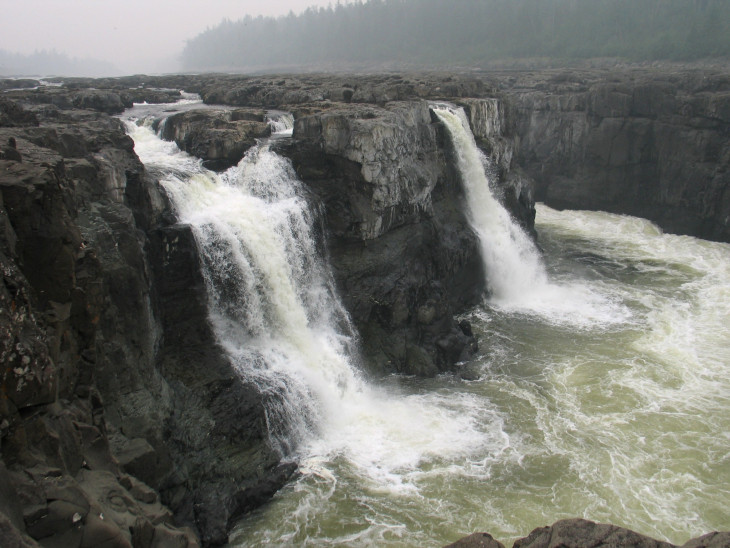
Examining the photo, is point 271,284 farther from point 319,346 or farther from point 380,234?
point 380,234

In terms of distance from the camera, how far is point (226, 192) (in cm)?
2209

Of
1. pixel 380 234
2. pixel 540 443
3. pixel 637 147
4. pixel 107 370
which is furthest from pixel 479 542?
pixel 637 147

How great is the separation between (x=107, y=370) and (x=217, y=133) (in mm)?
12710

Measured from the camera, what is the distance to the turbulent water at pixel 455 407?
52.0 ft

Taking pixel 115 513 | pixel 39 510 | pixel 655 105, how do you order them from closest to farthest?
1. pixel 39 510
2. pixel 115 513
3. pixel 655 105

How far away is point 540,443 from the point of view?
741 inches

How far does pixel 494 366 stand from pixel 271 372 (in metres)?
9.73

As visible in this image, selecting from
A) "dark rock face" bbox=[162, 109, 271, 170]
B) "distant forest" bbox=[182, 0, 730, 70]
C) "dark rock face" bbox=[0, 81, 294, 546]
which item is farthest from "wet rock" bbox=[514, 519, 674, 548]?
"distant forest" bbox=[182, 0, 730, 70]

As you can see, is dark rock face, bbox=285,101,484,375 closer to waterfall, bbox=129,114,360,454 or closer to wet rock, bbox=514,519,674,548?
waterfall, bbox=129,114,360,454

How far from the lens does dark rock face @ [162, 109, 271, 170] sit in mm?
23922

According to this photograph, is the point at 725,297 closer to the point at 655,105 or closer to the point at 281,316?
the point at 655,105

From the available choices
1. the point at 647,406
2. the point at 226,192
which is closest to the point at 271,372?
the point at 226,192

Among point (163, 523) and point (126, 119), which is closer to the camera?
point (163, 523)

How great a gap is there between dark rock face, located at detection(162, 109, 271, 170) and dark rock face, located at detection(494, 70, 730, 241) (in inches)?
803
